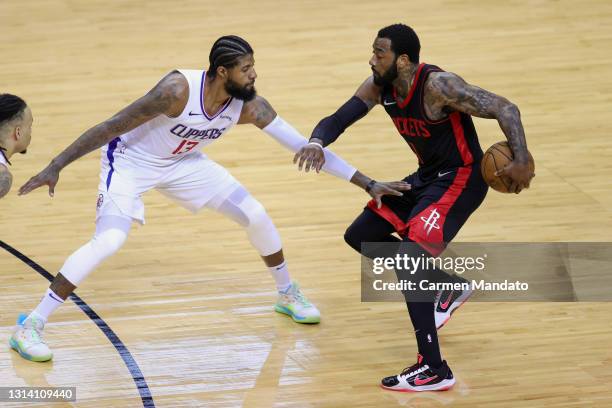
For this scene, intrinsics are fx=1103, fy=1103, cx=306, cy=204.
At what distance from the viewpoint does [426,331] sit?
6.18 meters

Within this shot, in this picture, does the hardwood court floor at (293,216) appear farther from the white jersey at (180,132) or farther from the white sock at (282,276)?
the white jersey at (180,132)

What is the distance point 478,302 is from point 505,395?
1.19 meters

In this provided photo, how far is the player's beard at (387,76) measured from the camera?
6.35 metres

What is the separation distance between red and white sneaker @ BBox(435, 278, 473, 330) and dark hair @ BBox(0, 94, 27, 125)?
281 cm

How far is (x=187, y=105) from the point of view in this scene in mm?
6352

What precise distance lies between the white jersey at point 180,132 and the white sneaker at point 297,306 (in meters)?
1.14

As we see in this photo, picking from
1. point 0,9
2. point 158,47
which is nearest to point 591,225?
point 158,47

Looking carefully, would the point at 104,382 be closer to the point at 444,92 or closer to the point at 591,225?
the point at 444,92

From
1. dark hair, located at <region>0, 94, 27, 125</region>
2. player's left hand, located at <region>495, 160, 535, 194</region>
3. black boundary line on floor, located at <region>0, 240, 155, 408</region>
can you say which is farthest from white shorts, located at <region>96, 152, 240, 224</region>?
player's left hand, located at <region>495, 160, 535, 194</region>

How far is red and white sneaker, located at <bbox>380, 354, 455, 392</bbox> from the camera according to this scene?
6.21 m

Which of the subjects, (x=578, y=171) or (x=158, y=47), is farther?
(x=158, y=47)

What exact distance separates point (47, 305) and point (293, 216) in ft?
8.42

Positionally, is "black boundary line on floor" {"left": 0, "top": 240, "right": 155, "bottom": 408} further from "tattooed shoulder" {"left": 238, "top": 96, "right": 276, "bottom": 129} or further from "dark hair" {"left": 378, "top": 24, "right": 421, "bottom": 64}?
"dark hair" {"left": 378, "top": 24, "right": 421, "bottom": 64}

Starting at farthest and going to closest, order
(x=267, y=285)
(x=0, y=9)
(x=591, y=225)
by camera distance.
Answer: (x=0, y=9)
(x=591, y=225)
(x=267, y=285)
